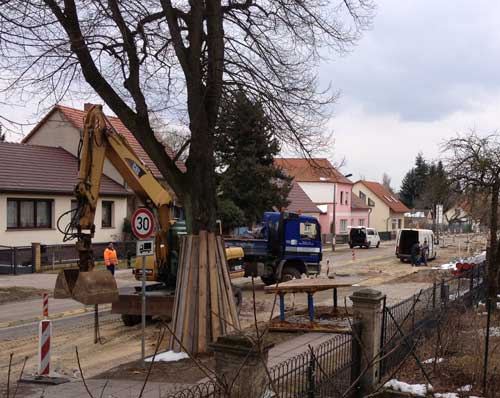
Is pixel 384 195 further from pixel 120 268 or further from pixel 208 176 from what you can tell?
pixel 208 176

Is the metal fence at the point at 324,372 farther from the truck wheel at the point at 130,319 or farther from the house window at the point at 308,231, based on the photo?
the house window at the point at 308,231

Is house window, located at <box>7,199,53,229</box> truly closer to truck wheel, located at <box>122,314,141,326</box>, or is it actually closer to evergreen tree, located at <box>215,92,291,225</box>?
evergreen tree, located at <box>215,92,291,225</box>

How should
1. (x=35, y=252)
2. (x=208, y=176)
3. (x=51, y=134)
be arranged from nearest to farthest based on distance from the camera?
1. (x=208, y=176)
2. (x=35, y=252)
3. (x=51, y=134)

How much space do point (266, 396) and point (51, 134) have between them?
124 ft

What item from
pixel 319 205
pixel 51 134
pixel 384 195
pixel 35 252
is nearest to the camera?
pixel 35 252

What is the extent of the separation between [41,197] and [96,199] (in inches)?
840

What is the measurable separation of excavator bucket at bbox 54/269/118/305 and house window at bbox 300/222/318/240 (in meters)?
12.9

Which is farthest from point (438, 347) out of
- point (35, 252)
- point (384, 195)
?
point (384, 195)

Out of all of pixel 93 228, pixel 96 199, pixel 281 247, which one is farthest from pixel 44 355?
pixel 281 247

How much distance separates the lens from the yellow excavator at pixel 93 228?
1155 centimetres

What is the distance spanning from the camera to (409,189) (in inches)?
4525

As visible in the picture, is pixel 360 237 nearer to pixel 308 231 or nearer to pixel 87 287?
pixel 308 231

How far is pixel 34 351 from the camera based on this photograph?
12516 mm

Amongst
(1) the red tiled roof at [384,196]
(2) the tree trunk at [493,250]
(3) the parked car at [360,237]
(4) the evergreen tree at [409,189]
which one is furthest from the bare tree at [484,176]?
(4) the evergreen tree at [409,189]
